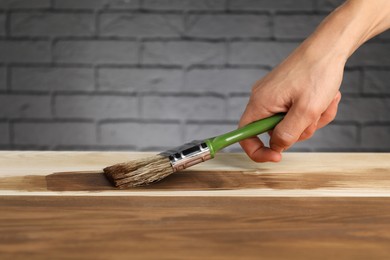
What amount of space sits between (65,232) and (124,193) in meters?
0.15

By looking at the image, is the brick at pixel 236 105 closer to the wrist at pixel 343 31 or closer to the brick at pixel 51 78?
the brick at pixel 51 78

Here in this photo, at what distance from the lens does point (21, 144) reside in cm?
157

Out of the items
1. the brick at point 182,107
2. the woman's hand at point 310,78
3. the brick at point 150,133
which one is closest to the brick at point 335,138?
the brick at point 182,107

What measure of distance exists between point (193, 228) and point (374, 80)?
3.81ft

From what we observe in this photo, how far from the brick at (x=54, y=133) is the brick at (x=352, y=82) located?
744 mm

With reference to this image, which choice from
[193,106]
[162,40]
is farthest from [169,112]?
[162,40]

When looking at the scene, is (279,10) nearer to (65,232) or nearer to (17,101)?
(17,101)

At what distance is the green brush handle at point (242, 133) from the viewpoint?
2.48ft

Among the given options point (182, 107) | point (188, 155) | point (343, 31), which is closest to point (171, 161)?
point (188, 155)

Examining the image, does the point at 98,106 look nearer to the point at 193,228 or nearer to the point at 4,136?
the point at 4,136

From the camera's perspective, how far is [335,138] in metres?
1.57

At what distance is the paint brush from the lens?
0.69 meters

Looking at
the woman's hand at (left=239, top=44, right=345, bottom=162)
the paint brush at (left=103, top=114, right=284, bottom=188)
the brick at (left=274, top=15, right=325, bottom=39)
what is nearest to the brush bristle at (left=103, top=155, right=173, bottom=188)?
the paint brush at (left=103, top=114, right=284, bottom=188)

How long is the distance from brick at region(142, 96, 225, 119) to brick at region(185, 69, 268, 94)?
0.10 ft
